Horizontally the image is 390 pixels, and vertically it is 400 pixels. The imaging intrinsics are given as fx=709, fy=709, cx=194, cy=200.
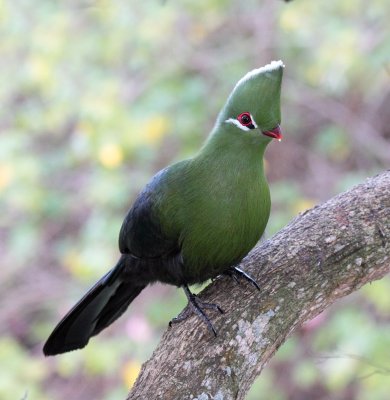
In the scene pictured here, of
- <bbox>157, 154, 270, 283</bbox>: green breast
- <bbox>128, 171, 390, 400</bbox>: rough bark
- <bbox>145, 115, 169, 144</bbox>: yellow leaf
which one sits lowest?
<bbox>128, 171, 390, 400</bbox>: rough bark

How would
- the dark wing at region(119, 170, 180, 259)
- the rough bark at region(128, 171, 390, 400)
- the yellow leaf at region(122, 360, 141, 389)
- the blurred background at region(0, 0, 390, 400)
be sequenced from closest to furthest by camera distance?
the rough bark at region(128, 171, 390, 400) < the dark wing at region(119, 170, 180, 259) < the yellow leaf at region(122, 360, 141, 389) < the blurred background at region(0, 0, 390, 400)

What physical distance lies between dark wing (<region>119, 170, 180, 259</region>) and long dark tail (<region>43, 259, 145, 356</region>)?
0.18 meters

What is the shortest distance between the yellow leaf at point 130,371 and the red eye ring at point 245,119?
83.8 inches

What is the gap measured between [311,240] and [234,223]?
0.30 meters

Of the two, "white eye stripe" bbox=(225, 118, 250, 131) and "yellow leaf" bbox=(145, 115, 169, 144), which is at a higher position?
"yellow leaf" bbox=(145, 115, 169, 144)

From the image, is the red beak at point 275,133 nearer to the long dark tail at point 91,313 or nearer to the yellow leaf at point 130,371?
the long dark tail at point 91,313

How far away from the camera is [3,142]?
443cm

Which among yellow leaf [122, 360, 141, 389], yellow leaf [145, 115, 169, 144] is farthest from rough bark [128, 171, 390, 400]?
yellow leaf [145, 115, 169, 144]

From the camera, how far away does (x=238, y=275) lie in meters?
2.34

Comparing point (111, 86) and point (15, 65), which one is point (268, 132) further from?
point (15, 65)

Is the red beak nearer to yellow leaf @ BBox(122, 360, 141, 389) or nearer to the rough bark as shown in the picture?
the rough bark

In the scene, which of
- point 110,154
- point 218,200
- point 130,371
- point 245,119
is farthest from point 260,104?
point 130,371

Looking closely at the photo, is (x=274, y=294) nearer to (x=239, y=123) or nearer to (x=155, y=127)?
(x=239, y=123)

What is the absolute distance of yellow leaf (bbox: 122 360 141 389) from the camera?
13.0 feet
